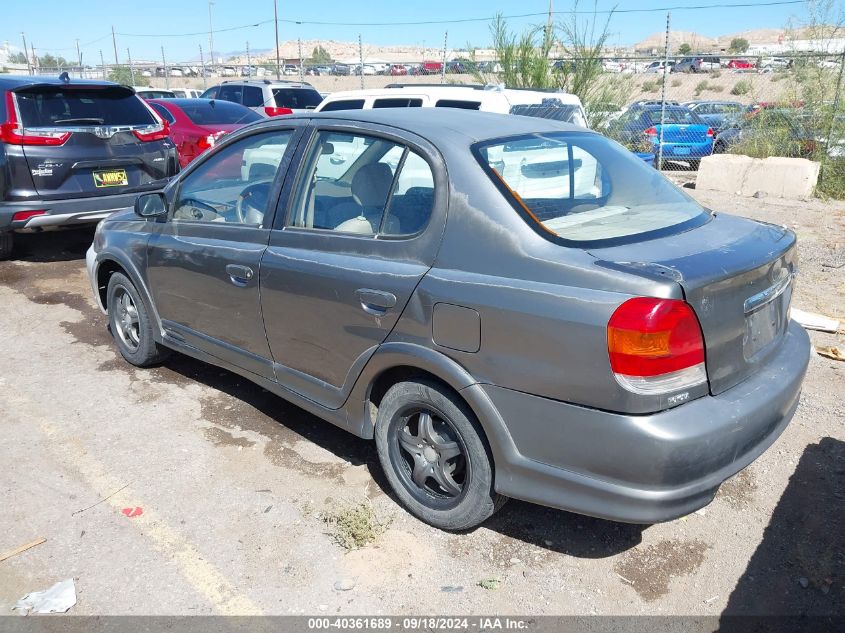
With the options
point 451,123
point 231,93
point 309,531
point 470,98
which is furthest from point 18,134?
point 231,93

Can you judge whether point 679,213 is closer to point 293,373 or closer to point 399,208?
point 399,208

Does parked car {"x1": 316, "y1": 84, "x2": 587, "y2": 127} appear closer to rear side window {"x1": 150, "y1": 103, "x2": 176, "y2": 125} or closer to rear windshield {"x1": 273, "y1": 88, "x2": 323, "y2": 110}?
rear side window {"x1": 150, "y1": 103, "x2": 176, "y2": 125}

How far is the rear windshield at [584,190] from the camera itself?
299 centimetres

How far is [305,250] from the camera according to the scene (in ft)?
11.7

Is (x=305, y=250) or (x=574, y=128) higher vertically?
(x=574, y=128)

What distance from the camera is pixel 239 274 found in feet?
12.7

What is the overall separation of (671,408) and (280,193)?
220cm

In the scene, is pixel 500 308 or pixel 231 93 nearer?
pixel 500 308

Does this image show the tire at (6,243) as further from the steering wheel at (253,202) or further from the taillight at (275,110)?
the taillight at (275,110)

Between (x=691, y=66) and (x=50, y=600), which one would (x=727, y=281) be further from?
(x=691, y=66)

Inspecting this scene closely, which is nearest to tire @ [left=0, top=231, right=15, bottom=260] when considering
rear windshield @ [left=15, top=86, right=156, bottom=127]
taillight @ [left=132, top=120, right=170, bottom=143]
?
rear windshield @ [left=15, top=86, right=156, bottom=127]

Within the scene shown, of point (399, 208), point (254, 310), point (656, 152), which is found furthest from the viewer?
point (656, 152)

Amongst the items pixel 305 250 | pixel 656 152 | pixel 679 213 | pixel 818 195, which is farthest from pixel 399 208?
pixel 656 152

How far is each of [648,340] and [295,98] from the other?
46.1ft
